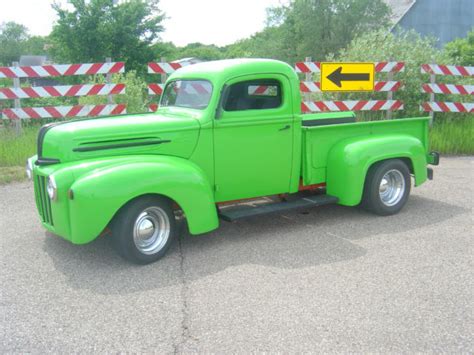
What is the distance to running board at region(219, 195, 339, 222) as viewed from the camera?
5328 mm

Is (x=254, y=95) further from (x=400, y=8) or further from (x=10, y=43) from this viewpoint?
(x=10, y=43)

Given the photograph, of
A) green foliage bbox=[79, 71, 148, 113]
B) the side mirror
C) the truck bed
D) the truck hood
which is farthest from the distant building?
the truck hood

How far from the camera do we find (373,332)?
Result: 3.53 m

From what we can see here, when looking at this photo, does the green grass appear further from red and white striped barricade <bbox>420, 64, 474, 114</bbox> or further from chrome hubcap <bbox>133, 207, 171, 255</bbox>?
chrome hubcap <bbox>133, 207, 171, 255</bbox>

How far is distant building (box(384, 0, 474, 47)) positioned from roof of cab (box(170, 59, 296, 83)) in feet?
115

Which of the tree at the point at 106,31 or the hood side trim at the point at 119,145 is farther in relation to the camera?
the tree at the point at 106,31

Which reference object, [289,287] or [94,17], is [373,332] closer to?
[289,287]

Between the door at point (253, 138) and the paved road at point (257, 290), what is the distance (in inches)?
22.6

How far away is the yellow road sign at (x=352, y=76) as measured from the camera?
32.9 ft

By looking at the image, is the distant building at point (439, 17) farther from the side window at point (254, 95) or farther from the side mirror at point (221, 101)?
the side mirror at point (221, 101)

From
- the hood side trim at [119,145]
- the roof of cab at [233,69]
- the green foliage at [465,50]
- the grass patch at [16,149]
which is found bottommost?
the grass patch at [16,149]

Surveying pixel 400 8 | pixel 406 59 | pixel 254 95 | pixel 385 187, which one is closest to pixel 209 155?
pixel 254 95

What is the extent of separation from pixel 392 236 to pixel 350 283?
1.45 m

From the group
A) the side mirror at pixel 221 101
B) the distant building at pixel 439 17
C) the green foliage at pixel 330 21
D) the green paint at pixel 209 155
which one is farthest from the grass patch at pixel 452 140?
the distant building at pixel 439 17
